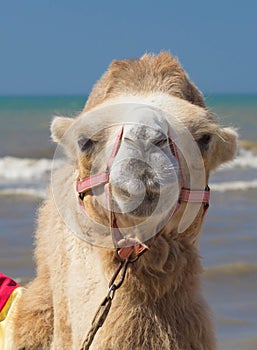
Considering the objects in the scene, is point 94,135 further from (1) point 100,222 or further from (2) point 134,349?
(2) point 134,349

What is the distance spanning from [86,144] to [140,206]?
1.00 ft

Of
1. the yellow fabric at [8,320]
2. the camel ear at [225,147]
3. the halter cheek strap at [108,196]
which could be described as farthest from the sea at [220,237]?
the yellow fabric at [8,320]

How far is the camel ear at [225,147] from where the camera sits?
8.02 ft

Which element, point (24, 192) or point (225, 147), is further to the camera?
point (24, 192)

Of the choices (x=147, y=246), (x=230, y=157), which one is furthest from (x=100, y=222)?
(x=230, y=157)

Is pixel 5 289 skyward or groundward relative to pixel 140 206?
groundward

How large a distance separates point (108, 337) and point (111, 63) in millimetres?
830

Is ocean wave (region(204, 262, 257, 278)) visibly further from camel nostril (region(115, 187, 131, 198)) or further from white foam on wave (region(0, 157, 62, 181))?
white foam on wave (region(0, 157, 62, 181))

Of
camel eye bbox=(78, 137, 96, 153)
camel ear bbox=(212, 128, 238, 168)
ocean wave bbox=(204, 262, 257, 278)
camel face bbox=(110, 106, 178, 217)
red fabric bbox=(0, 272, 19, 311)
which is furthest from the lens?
ocean wave bbox=(204, 262, 257, 278)

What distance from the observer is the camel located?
2.10 meters

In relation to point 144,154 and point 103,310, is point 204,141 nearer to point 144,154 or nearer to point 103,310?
point 144,154

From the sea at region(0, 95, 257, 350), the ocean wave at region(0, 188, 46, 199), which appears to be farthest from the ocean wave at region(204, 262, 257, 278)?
the ocean wave at region(0, 188, 46, 199)

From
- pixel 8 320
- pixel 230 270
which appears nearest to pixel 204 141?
pixel 8 320

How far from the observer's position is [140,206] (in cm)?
208
